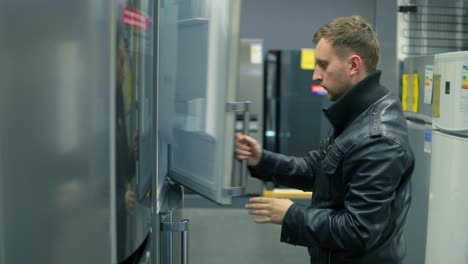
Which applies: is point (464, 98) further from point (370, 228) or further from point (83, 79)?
point (83, 79)

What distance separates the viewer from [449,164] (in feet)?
11.2

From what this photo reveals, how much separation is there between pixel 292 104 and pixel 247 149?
4.84 metres

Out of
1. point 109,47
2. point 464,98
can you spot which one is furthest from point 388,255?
point 464,98

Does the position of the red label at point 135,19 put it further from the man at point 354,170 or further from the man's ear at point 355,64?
the man's ear at point 355,64

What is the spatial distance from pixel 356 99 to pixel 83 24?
106 centimetres

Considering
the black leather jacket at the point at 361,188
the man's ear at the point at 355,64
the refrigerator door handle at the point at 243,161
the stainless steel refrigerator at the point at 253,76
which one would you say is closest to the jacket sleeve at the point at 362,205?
the black leather jacket at the point at 361,188

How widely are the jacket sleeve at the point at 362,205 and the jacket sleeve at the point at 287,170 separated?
13.3 inches

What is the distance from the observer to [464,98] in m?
3.30

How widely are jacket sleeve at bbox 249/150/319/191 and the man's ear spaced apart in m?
0.47

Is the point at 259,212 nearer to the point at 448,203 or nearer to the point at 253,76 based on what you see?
the point at 448,203

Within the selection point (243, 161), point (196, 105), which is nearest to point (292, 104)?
point (243, 161)

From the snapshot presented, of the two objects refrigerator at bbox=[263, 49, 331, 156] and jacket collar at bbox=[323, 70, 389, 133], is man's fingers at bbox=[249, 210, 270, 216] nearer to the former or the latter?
jacket collar at bbox=[323, 70, 389, 133]

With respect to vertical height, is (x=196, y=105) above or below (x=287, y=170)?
above

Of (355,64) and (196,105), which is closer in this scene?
(196,105)
